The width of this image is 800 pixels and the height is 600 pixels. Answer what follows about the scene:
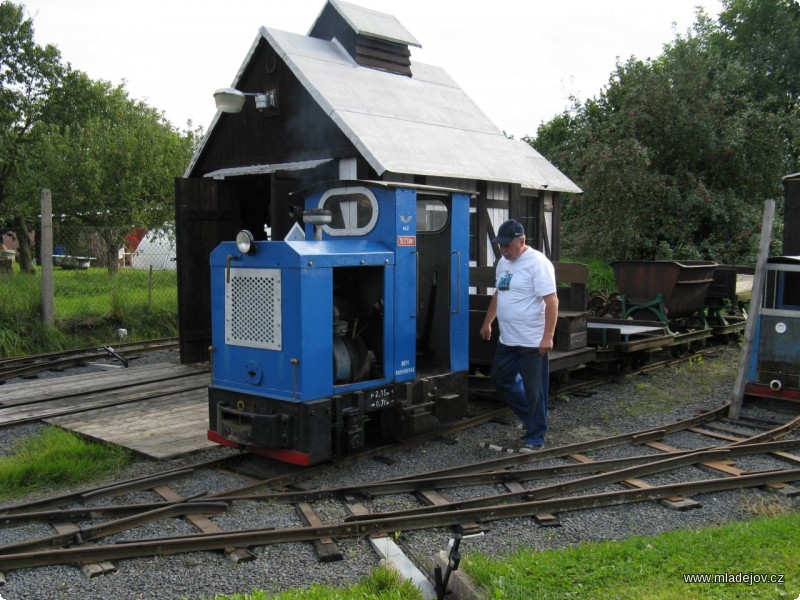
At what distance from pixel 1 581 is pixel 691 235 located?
17.9 meters

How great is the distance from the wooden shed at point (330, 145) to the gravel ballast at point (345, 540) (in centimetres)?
419

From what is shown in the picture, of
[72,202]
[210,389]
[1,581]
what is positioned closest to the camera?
[1,581]

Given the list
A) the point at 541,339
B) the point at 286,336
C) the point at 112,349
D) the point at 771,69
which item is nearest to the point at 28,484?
the point at 286,336

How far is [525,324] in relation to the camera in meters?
6.50

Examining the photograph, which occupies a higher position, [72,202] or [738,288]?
[72,202]

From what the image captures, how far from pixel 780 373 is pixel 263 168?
751cm

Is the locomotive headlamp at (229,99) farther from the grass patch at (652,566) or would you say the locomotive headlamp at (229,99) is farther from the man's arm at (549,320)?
the grass patch at (652,566)

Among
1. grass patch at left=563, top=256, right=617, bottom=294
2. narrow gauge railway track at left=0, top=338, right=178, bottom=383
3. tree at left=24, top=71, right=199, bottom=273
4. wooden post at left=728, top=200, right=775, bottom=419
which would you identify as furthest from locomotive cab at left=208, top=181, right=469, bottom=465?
tree at left=24, top=71, right=199, bottom=273

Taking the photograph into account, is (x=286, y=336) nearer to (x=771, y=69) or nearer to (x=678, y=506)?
(x=678, y=506)

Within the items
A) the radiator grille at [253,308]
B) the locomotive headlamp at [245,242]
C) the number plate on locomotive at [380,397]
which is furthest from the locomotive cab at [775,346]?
the locomotive headlamp at [245,242]

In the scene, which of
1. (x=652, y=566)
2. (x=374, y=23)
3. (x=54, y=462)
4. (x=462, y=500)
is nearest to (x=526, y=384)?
(x=462, y=500)

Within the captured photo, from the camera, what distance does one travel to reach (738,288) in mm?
14055

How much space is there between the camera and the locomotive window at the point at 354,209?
6352 mm

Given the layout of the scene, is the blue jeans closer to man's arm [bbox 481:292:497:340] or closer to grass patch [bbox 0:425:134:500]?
man's arm [bbox 481:292:497:340]
